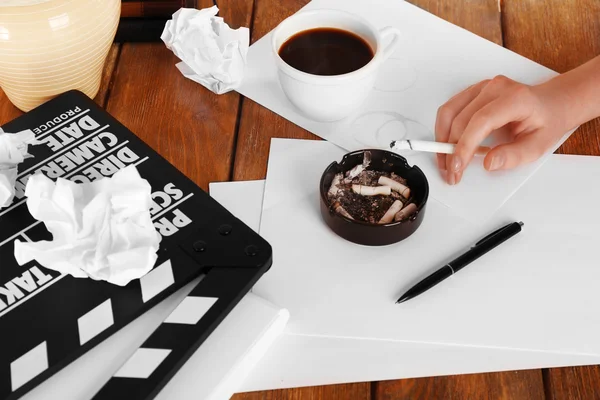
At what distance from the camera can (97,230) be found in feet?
2.26

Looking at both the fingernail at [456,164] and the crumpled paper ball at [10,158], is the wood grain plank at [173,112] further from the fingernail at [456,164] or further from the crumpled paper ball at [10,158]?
the fingernail at [456,164]

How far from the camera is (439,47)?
1.04m

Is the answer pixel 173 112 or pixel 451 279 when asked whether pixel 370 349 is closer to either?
pixel 451 279

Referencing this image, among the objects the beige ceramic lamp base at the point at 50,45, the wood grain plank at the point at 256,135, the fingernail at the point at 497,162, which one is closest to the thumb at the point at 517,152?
the fingernail at the point at 497,162

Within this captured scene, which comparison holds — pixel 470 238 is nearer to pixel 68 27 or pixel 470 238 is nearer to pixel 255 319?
pixel 255 319

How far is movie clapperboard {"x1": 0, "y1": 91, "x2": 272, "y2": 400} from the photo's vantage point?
2.04 feet

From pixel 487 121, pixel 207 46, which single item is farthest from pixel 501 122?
pixel 207 46

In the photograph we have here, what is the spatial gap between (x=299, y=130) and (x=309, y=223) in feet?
0.54

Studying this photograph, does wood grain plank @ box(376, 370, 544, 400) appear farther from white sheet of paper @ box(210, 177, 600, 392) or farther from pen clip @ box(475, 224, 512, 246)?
pen clip @ box(475, 224, 512, 246)

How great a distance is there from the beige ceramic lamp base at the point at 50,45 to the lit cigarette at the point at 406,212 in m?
0.44

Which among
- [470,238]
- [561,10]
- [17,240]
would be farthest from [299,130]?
[561,10]

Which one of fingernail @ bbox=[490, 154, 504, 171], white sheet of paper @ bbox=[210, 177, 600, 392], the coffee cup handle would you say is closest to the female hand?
fingernail @ bbox=[490, 154, 504, 171]

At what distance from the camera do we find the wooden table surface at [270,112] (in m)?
0.69

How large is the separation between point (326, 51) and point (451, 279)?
35cm
